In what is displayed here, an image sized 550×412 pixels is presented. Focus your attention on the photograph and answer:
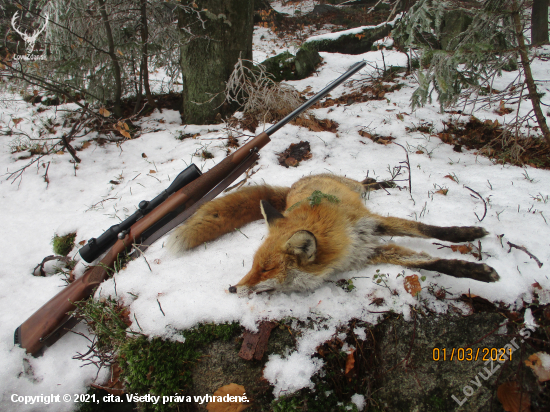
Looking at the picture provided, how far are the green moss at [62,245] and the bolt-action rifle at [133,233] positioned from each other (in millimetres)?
888

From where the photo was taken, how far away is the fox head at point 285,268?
2150 mm

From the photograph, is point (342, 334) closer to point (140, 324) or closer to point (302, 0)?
point (140, 324)

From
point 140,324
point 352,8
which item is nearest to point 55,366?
point 140,324

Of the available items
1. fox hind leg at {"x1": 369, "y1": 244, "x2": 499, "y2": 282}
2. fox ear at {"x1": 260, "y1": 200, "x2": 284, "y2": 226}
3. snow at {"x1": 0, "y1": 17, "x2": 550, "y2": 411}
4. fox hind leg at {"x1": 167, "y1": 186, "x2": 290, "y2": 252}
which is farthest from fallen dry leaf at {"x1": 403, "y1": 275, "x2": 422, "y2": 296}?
fox hind leg at {"x1": 167, "y1": 186, "x2": 290, "y2": 252}

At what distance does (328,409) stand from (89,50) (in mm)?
7180

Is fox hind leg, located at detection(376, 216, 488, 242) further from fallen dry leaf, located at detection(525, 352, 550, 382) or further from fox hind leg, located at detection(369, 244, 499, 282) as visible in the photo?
fallen dry leaf, located at detection(525, 352, 550, 382)

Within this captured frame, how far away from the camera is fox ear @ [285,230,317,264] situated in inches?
80.8

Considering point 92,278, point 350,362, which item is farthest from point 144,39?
point 350,362

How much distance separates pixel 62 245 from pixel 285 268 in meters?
3.20

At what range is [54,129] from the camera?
5.95m

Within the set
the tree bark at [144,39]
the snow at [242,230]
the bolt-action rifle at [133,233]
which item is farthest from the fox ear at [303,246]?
the tree bark at [144,39]

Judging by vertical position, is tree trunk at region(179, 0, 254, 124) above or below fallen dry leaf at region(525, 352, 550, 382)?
above
